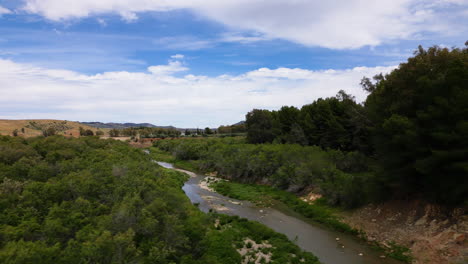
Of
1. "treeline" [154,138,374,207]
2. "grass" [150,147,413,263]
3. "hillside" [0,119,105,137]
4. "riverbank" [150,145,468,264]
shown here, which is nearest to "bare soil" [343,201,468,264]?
"riverbank" [150,145,468,264]

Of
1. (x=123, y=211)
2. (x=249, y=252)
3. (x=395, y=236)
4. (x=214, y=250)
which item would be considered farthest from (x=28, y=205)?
(x=395, y=236)

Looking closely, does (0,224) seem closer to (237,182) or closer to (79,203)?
(79,203)

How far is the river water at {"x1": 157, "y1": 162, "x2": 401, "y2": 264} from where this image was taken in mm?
18656

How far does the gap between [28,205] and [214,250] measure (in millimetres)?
11171

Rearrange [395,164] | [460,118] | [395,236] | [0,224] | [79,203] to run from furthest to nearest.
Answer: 1. [395,164]
2. [395,236]
3. [460,118]
4. [79,203]
5. [0,224]

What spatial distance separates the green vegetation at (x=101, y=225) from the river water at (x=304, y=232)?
1834 mm

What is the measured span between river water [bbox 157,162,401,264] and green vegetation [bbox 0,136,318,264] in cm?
183

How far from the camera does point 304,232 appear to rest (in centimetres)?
2350

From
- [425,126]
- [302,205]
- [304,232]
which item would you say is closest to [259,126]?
[302,205]

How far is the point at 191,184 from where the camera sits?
45.4m

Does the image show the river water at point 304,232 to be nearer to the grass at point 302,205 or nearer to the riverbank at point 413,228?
the grass at point 302,205

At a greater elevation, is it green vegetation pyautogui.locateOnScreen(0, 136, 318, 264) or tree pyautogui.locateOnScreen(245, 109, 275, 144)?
tree pyautogui.locateOnScreen(245, 109, 275, 144)

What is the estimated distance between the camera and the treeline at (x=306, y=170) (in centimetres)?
2698

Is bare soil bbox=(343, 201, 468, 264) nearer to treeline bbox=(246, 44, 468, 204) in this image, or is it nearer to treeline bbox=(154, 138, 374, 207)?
treeline bbox=(246, 44, 468, 204)
